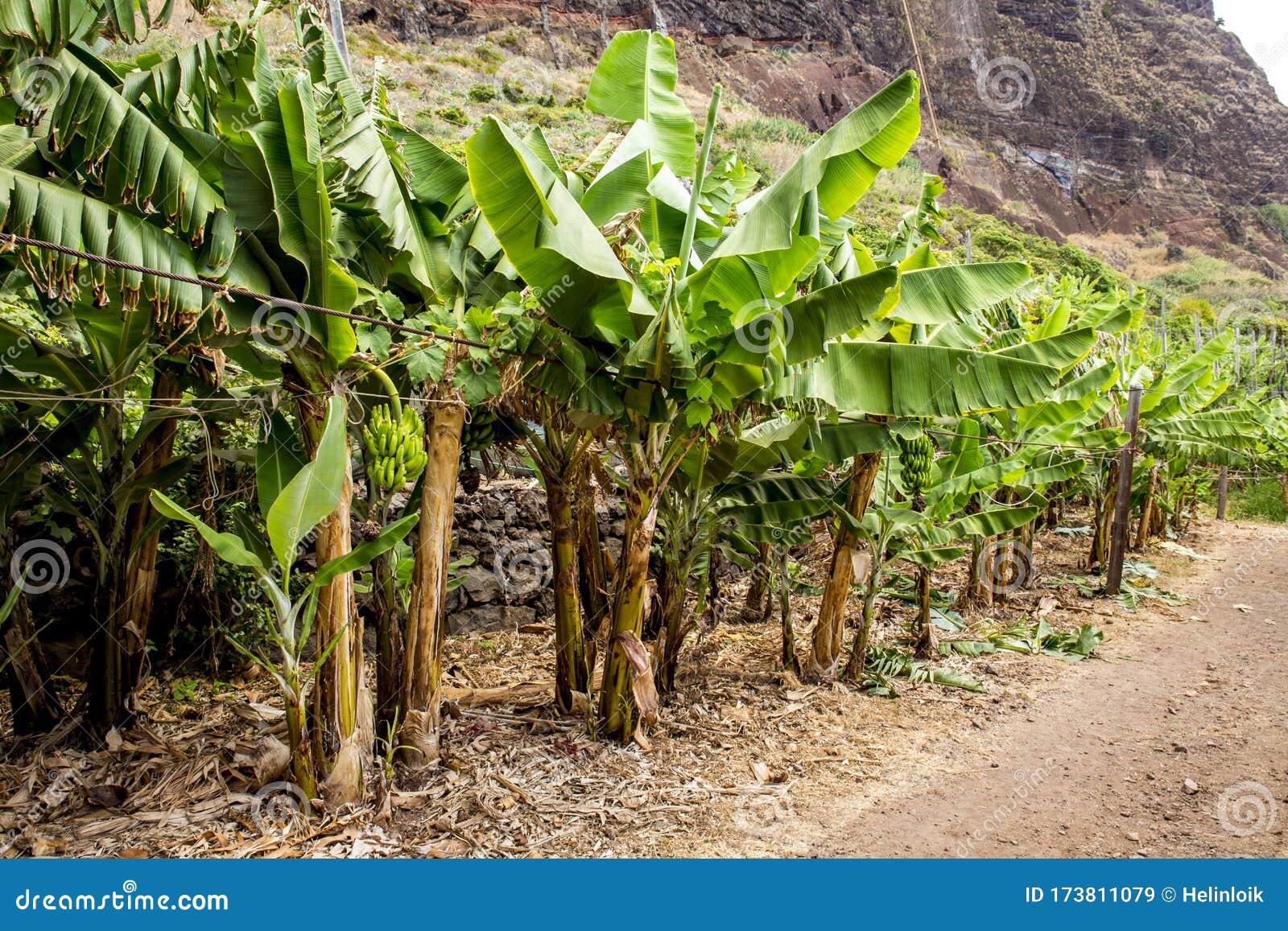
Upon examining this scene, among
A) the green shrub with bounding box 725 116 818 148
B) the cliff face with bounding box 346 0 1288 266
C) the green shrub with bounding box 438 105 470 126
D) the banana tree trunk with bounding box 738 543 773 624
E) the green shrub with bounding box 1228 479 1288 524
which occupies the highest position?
the cliff face with bounding box 346 0 1288 266

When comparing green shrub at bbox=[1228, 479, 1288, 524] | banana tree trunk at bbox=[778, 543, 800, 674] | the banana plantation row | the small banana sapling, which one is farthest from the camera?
green shrub at bbox=[1228, 479, 1288, 524]

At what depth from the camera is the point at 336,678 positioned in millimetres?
3785

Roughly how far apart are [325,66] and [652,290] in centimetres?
208

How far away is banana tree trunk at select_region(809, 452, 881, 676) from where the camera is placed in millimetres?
5812

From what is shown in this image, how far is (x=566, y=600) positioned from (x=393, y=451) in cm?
179

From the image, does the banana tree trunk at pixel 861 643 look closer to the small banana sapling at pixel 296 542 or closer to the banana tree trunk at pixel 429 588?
the banana tree trunk at pixel 429 588

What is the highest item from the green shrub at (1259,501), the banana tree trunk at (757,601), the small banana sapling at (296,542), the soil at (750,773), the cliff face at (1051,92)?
the cliff face at (1051,92)

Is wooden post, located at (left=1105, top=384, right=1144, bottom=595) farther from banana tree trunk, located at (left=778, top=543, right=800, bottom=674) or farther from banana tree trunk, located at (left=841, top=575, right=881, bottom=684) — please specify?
banana tree trunk, located at (left=778, top=543, right=800, bottom=674)

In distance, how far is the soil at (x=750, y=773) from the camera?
3.77 meters

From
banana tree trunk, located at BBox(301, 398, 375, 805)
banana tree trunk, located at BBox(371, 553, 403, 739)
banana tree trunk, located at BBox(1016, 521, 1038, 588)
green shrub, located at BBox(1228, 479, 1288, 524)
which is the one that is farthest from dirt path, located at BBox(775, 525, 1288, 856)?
green shrub, located at BBox(1228, 479, 1288, 524)

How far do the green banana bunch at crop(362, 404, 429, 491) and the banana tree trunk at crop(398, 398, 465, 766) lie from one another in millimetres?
460

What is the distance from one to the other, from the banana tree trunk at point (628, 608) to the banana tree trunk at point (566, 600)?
26 centimetres

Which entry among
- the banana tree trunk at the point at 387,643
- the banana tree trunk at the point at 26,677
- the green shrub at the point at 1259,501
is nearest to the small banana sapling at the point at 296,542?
the banana tree trunk at the point at 387,643

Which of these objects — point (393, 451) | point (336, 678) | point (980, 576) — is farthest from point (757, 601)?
point (393, 451)
